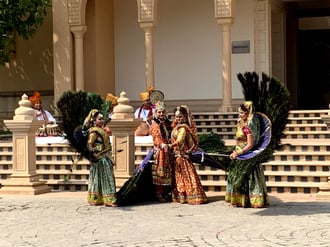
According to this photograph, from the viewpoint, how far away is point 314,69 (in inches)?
814

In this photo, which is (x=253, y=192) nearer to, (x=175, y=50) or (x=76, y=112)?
(x=76, y=112)

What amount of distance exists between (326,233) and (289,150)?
4467mm

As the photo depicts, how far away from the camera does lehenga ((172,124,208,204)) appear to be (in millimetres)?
10188

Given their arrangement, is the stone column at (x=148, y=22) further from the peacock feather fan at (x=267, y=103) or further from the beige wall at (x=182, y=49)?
the peacock feather fan at (x=267, y=103)

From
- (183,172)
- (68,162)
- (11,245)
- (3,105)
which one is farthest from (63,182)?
(3,105)

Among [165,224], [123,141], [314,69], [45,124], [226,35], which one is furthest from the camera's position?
[314,69]

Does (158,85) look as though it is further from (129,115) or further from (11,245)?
(11,245)

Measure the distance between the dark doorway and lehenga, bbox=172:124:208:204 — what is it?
10.9 metres

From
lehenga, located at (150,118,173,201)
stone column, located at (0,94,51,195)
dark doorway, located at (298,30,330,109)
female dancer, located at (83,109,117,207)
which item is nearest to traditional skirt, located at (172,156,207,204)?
lehenga, located at (150,118,173,201)

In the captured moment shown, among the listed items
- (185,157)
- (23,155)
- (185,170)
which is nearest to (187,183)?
(185,170)

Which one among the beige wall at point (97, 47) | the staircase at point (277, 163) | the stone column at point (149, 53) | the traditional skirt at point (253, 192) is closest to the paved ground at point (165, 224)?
the traditional skirt at point (253, 192)

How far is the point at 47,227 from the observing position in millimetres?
8617

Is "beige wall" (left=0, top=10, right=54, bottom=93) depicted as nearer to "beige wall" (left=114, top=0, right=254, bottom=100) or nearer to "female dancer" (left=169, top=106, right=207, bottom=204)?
"beige wall" (left=114, top=0, right=254, bottom=100)

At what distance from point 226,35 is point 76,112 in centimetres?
691
